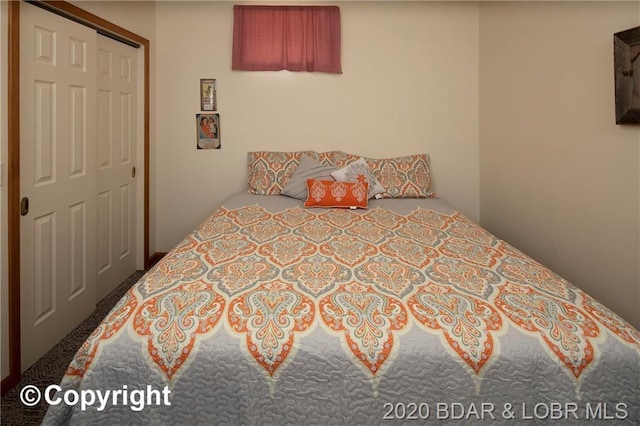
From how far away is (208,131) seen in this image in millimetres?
3887

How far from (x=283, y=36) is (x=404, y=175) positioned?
1.47 metres

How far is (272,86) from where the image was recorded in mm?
3850

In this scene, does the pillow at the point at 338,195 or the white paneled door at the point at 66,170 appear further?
the pillow at the point at 338,195

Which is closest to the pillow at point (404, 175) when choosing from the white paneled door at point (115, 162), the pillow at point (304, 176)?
the pillow at point (304, 176)

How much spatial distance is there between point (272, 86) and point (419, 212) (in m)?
1.71

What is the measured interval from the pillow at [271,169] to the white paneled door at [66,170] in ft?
3.14

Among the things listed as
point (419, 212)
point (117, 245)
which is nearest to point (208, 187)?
point (117, 245)

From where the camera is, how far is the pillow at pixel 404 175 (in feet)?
11.6

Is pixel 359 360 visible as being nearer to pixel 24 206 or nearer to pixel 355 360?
pixel 355 360

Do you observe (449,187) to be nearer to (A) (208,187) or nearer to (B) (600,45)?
(B) (600,45)

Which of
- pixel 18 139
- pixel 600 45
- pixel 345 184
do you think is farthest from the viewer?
pixel 345 184

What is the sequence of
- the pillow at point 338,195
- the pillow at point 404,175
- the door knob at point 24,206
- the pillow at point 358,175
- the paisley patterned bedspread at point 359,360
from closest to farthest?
1. the paisley patterned bedspread at point 359,360
2. the door knob at point 24,206
3. the pillow at point 338,195
4. the pillow at point 358,175
5. the pillow at point 404,175

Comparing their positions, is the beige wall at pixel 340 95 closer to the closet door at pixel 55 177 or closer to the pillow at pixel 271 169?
the pillow at pixel 271 169

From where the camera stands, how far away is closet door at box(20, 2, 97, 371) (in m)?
2.24
